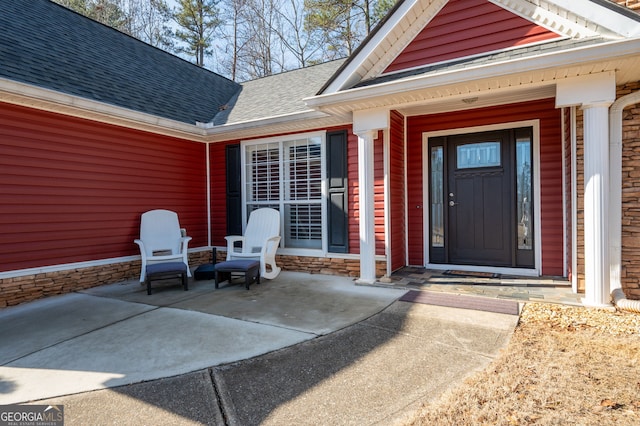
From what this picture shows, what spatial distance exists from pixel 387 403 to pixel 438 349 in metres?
0.88

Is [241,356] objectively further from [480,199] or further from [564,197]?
[564,197]

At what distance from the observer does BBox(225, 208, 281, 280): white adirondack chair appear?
5.34 meters

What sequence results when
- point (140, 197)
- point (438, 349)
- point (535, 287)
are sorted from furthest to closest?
point (140, 197) < point (535, 287) < point (438, 349)

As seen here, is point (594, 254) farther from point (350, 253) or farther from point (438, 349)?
point (350, 253)

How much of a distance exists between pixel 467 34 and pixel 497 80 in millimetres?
930

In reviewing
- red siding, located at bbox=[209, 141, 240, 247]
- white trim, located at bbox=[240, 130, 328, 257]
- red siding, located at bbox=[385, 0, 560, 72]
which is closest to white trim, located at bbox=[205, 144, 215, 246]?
red siding, located at bbox=[209, 141, 240, 247]

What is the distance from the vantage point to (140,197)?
18.5ft

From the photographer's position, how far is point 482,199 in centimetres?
541

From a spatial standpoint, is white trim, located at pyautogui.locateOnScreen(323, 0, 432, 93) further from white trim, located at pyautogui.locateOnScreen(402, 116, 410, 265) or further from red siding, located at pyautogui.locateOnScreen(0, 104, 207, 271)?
red siding, located at pyautogui.locateOnScreen(0, 104, 207, 271)

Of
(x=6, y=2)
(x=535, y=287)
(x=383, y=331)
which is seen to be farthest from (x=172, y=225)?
(x=535, y=287)

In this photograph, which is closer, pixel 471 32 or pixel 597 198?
pixel 597 198

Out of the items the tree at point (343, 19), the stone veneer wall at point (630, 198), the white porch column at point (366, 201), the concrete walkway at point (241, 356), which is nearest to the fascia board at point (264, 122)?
the white porch column at point (366, 201)

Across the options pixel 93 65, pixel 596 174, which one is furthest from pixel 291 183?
pixel 596 174

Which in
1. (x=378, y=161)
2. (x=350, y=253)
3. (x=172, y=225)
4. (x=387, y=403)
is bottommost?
(x=387, y=403)
